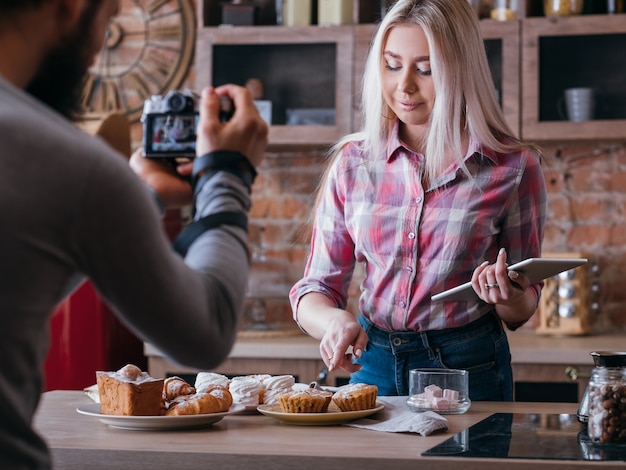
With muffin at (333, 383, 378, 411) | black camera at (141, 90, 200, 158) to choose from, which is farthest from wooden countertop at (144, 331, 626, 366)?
black camera at (141, 90, 200, 158)

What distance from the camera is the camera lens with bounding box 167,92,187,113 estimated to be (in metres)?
1.30

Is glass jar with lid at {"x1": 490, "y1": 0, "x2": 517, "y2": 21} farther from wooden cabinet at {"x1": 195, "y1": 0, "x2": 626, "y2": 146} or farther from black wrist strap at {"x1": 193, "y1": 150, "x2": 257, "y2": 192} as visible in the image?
black wrist strap at {"x1": 193, "y1": 150, "x2": 257, "y2": 192}

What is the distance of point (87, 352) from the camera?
3596 millimetres

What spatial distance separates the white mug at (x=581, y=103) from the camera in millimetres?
3496

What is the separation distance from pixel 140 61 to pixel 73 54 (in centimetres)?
331

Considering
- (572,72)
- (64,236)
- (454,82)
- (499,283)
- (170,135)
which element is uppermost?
(572,72)

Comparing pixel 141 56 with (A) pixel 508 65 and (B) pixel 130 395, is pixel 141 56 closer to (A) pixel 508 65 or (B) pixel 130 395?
(A) pixel 508 65

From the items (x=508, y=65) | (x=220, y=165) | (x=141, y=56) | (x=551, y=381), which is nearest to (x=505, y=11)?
(x=508, y=65)

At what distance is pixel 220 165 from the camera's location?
1.07 m

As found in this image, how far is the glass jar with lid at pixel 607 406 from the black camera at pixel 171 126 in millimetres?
789

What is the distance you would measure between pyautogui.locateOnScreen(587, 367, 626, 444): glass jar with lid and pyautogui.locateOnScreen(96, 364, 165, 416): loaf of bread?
2.39 feet

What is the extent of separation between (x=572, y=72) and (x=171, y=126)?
2.58 m

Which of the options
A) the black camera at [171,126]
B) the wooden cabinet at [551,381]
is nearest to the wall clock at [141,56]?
the wooden cabinet at [551,381]

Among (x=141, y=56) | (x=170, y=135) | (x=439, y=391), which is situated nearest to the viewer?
(x=170, y=135)
